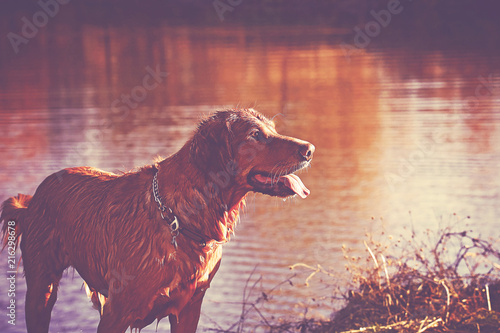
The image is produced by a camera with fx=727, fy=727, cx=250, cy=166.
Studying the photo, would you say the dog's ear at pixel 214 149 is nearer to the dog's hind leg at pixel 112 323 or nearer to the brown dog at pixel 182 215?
the brown dog at pixel 182 215

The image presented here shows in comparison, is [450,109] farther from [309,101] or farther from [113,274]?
[113,274]

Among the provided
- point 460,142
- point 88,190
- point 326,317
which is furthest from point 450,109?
point 88,190

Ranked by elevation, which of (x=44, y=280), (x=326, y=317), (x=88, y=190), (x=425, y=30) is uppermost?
(x=425, y=30)

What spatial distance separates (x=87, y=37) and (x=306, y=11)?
12809 millimetres

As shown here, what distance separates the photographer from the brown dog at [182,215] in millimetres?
3830

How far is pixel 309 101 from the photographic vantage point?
16875 mm

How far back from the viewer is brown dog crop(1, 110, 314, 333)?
383cm

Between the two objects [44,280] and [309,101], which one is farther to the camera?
[309,101]
